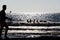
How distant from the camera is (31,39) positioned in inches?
390

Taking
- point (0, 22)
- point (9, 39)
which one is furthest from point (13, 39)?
point (0, 22)

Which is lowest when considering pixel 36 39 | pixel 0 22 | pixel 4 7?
pixel 36 39

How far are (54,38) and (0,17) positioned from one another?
10.4 ft

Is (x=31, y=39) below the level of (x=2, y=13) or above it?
below

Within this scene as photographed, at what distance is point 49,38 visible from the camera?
10164mm

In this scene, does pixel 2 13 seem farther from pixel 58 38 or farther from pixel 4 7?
pixel 58 38

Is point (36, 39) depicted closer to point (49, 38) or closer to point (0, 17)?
point (49, 38)

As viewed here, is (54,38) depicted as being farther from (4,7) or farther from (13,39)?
(4,7)

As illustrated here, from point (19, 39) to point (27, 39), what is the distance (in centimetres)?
40

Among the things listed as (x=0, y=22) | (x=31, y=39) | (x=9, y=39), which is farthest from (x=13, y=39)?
(x=0, y=22)

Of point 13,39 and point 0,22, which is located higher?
point 0,22

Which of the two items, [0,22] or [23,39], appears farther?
[0,22]


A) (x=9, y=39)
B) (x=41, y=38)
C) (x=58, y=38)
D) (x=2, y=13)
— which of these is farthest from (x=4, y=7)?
(x=58, y=38)

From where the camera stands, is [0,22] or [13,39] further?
[0,22]
